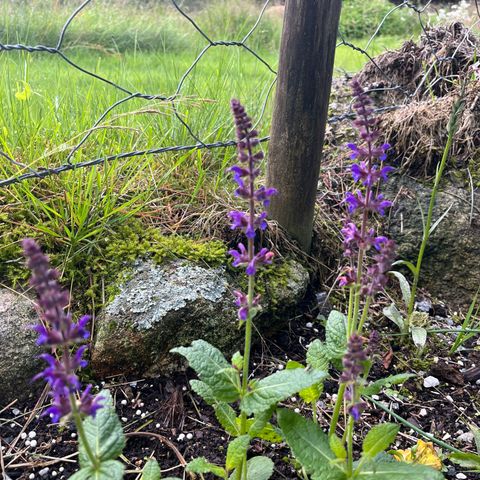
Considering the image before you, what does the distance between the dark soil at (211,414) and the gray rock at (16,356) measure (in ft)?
0.18

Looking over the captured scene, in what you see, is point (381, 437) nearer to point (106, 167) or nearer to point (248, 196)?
point (248, 196)

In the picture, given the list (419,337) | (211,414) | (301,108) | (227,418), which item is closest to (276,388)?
(227,418)

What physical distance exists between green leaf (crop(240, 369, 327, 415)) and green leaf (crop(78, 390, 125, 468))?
0.31m

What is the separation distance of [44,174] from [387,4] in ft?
47.7

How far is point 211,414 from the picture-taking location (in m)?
1.79

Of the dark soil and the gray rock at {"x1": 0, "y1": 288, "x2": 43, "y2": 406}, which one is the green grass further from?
the dark soil

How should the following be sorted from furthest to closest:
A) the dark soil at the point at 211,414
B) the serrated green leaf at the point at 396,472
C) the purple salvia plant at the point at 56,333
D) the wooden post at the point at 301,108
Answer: the wooden post at the point at 301,108 < the dark soil at the point at 211,414 < the serrated green leaf at the point at 396,472 < the purple salvia plant at the point at 56,333

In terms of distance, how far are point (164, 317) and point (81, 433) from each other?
2.79 ft

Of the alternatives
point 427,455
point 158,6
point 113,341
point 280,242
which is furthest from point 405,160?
point 158,6

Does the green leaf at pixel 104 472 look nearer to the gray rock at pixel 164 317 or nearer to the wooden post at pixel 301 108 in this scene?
the gray rock at pixel 164 317

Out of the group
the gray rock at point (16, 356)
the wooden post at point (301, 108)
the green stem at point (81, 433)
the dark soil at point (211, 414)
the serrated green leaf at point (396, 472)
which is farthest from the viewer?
the wooden post at point (301, 108)

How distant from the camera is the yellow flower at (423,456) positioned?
1523mm

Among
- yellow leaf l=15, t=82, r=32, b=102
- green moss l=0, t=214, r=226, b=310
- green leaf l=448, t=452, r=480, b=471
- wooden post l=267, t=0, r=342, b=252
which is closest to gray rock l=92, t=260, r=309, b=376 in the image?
green moss l=0, t=214, r=226, b=310

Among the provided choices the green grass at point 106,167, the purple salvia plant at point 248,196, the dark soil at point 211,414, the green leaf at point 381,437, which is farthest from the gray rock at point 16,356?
the green leaf at point 381,437
